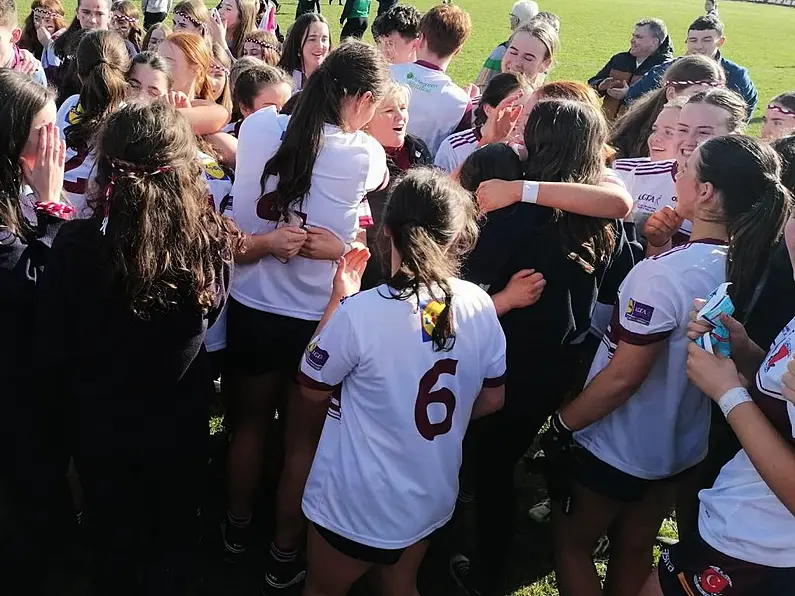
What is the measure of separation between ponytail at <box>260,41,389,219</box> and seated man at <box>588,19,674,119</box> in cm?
462

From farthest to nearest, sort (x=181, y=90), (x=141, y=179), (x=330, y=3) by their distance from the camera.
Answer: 1. (x=330, y=3)
2. (x=181, y=90)
3. (x=141, y=179)

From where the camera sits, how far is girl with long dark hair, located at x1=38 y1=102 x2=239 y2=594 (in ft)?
7.02

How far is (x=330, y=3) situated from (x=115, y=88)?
2102 cm

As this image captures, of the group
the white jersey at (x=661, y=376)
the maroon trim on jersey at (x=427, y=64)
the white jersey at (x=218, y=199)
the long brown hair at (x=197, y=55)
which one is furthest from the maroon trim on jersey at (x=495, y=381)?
the maroon trim on jersey at (x=427, y=64)

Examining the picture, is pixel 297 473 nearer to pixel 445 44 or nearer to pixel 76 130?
pixel 76 130

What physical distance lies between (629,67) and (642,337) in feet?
18.3

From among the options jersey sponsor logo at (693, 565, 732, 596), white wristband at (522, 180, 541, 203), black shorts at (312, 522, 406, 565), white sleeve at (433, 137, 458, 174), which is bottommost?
black shorts at (312, 522, 406, 565)

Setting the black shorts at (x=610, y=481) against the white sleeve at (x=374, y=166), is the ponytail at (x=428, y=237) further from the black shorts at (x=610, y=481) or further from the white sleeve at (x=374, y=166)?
the black shorts at (x=610, y=481)

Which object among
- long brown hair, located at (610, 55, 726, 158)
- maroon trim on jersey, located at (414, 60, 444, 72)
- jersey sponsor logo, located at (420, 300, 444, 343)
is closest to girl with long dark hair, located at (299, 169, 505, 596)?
jersey sponsor logo, located at (420, 300, 444, 343)

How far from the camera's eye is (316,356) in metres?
2.20

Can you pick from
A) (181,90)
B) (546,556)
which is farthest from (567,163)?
(181,90)

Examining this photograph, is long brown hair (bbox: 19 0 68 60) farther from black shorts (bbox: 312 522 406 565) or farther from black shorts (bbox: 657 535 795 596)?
black shorts (bbox: 657 535 795 596)

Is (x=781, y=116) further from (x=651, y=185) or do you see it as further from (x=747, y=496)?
(x=747, y=496)

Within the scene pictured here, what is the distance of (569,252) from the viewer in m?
2.63
